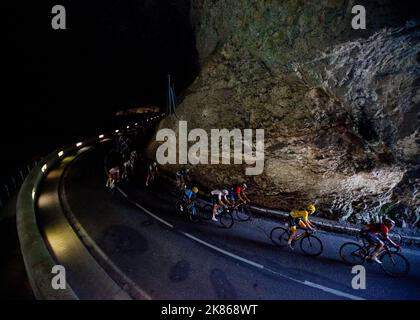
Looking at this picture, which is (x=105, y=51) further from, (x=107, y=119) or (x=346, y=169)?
(x=346, y=169)

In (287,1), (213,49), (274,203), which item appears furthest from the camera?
(213,49)

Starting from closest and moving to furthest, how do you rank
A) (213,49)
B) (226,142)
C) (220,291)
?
1. (220,291)
2. (226,142)
3. (213,49)

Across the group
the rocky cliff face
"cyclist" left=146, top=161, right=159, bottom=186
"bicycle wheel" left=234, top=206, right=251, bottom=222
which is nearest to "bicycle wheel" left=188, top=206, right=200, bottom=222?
"bicycle wheel" left=234, top=206, right=251, bottom=222

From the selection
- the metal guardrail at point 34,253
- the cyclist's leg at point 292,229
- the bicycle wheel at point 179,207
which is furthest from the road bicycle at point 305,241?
the metal guardrail at point 34,253

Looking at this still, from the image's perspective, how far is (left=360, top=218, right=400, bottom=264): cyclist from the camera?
24.9 feet

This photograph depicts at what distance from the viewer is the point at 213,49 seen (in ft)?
55.3

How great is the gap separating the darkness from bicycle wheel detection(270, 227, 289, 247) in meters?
23.3

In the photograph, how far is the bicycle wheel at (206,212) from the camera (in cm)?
1187

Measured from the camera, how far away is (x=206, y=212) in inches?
491

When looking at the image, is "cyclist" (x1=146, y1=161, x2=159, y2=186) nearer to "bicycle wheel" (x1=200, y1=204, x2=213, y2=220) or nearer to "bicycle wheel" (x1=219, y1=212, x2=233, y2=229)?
"bicycle wheel" (x1=200, y1=204, x2=213, y2=220)

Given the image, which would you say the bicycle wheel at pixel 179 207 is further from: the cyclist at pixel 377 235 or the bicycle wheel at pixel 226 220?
the cyclist at pixel 377 235
